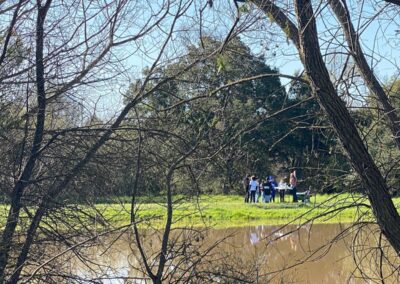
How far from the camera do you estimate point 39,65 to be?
17.2 ft

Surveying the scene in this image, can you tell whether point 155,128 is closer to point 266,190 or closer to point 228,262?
point 228,262

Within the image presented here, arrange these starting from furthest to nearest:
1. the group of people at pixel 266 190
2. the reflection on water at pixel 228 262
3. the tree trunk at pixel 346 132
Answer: the group of people at pixel 266 190 < the reflection on water at pixel 228 262 < the tree trunk at pixel 346 132

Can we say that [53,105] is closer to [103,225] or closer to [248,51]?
[103,225]

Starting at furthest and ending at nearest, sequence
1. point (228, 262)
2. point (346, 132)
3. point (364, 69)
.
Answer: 1. point (228, 262)
2. point (364, 69)
3. point (346, 132)

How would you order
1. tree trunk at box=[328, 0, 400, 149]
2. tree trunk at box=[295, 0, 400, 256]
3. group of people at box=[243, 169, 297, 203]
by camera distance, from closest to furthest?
1. tree trunk at box=[295, 0, 400, 256]
2. tree trunk at box=[328, 0, 400, 149]
3. group of people at box=[243, 169, 297, 203]

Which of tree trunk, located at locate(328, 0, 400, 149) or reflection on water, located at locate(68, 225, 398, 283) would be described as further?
reflection on water, located at locate(68, 225, 398, 283)

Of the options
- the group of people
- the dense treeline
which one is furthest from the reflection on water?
the group of people

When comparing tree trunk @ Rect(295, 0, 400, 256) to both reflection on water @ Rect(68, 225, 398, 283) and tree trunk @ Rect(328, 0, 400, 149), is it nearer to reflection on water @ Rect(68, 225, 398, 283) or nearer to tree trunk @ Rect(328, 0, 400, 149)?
tree trunk @ Rect(328, 0, 400, 149)

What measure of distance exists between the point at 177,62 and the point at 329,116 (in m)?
1.62

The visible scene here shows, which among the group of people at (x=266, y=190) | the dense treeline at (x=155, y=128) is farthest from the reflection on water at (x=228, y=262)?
the group of people at (x=266, y=190)

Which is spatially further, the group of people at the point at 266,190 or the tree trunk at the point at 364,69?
the group of people at the point at 266,190

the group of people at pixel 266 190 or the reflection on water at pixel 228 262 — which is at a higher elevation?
the group of people at pixel 266 190

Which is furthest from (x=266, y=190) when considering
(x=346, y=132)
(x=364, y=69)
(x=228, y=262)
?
(x=346, y=132)

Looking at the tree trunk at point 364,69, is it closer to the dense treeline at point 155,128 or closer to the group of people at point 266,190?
the dense treeline at point 155,128
